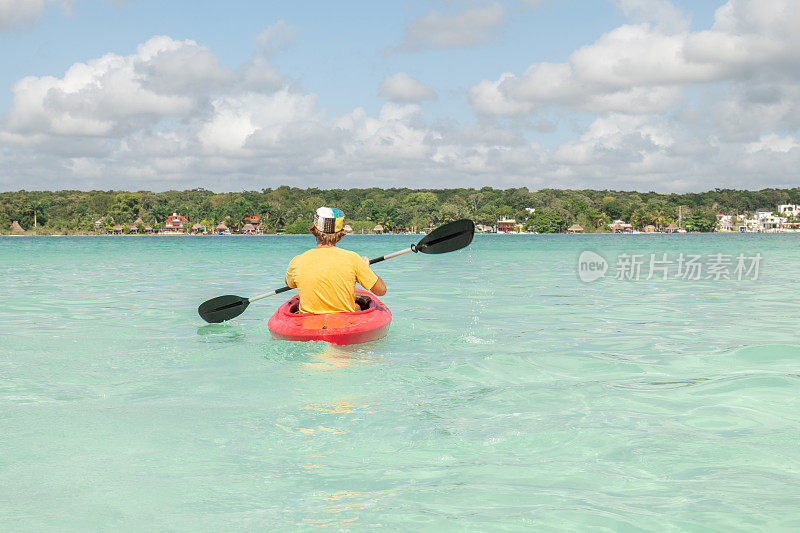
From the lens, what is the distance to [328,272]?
773 cm

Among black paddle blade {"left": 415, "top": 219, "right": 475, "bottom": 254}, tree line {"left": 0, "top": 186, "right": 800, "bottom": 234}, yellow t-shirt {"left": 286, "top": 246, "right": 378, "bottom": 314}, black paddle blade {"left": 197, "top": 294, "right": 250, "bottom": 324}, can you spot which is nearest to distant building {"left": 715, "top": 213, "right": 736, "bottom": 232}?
tree line {"left": 0, "top": 186, "right": 800, "bottom": 234}

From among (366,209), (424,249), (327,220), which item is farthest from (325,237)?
(366,209)

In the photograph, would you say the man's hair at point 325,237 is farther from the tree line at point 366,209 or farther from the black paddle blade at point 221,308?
the tree line at point 366,209

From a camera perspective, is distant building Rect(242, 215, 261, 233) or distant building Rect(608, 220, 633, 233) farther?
distant building Rect(608, 220, 633, 233)

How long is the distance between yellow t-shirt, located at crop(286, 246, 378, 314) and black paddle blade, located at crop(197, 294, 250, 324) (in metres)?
2.68

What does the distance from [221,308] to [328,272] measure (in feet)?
11.2

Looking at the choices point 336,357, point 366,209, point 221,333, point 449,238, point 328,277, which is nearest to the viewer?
point 336,357

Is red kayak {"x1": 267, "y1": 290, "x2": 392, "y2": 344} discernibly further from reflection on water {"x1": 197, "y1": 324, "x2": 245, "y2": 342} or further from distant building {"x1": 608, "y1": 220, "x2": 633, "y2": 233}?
distant building {"x1": 608, "y1": 220, "x2": 633, "y2": 233}

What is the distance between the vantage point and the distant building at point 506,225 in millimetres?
181500

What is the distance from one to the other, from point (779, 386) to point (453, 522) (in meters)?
4.41

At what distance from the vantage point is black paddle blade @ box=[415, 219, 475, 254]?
10617 millimetres

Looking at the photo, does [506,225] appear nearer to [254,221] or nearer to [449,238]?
[254,221]

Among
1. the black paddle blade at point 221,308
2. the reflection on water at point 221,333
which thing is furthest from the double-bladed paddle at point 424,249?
the reflection on water at point 221,333

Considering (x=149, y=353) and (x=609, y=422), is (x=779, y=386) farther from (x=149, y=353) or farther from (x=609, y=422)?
(x=149, y=353)
